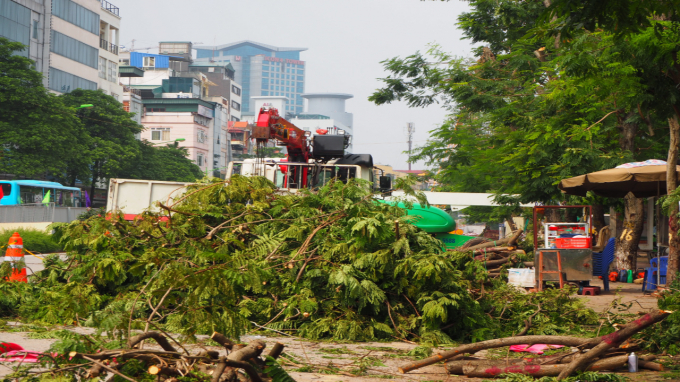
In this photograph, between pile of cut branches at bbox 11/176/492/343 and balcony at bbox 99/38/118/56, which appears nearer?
pile of cut branches at bbox 11/176/492/343

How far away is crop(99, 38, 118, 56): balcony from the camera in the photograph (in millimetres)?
63406

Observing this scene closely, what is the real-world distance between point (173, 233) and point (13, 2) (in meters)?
46.5

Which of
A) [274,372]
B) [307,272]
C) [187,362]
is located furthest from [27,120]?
[274,372]

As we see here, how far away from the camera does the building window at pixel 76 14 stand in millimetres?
52844

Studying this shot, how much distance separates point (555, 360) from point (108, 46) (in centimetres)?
6596

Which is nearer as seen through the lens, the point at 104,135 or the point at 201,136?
the point at 104,135

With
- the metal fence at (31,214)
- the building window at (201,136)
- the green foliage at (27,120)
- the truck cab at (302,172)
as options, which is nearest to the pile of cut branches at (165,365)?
the truck cab at (302,172)

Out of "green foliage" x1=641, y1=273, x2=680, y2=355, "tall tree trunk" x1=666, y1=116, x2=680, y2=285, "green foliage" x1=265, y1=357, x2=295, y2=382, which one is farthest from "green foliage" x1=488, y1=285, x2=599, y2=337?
"green foliage" x1=265, y1=357, x2=295, y2=382

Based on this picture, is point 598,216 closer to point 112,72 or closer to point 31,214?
point 31,214

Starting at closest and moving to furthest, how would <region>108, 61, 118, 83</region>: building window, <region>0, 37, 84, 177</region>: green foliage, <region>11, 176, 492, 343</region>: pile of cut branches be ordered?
<region>11, 176, 492, 343</region>: pile of cut branches
<region>0, 37, 84, 177</region>: green foliage
<region>108, 61, 118, 83</region>: building window

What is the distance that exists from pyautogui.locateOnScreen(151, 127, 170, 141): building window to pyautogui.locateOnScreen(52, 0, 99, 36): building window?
30683mm

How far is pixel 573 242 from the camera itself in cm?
1209

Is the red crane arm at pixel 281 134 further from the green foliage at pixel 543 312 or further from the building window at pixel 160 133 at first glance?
the building window at pixel 160 133

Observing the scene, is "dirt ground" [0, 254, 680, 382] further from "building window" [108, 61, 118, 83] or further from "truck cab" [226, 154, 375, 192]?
"building window" [108, 61, 118, 83]
